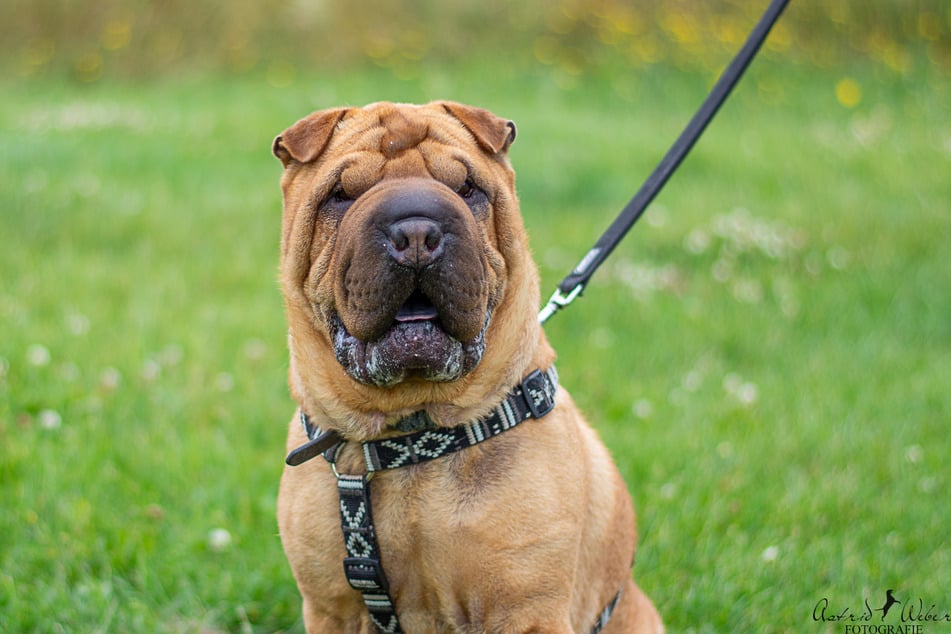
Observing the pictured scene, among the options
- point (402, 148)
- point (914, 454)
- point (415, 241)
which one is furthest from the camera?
point (914, 454)

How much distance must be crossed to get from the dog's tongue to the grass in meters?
1.61

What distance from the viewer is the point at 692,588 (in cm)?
380

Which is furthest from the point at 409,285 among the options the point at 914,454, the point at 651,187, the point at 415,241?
the point at 914,454

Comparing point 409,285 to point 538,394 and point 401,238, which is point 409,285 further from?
point 538,394

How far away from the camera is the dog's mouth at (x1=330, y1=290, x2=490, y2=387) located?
255 cm

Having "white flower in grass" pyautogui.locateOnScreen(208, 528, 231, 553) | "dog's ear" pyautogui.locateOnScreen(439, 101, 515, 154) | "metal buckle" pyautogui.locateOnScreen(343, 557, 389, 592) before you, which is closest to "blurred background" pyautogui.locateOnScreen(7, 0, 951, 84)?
"white flower in grass" pyautogui.locateOnScreen(208, 528, 231, 553)

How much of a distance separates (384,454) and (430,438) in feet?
0.43

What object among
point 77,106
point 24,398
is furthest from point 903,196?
point 77,106

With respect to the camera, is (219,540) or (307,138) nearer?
(307,138)

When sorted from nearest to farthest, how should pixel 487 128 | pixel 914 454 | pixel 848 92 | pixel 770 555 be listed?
1. pixel 487 128
2. pixel 770 555
3. pixel 914 454
4. pixel 848 92

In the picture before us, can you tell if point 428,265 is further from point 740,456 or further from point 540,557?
point 740,456

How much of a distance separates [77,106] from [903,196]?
26.6 ft

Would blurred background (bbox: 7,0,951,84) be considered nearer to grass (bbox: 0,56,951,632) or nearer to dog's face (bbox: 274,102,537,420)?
grass (bbox: 0,56,951,632)

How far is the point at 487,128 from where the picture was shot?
113 inches
